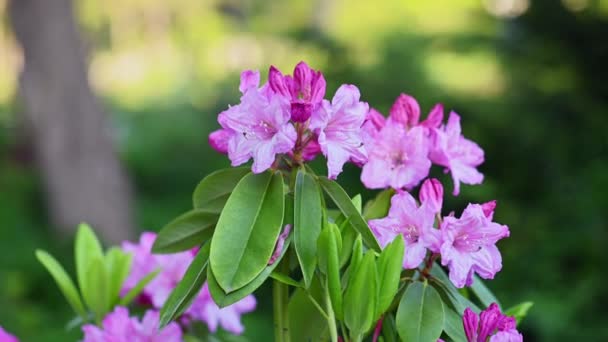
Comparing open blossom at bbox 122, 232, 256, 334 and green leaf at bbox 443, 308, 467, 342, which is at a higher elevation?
green leaf at bbox 443, 308, 467, 342

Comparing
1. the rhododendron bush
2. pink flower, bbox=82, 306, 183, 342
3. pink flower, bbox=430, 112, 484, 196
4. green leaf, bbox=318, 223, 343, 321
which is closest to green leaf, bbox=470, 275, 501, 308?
the rhododendron bush

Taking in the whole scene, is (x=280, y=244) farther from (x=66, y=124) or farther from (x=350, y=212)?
(x=66, y=124)

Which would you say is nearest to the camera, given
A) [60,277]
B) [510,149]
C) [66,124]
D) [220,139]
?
[220,139]

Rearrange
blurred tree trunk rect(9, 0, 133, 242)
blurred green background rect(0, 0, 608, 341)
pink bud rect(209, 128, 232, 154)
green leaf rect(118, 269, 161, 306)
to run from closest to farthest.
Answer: pink bud rect(209, 128, 232, 154)
green leaf rect(118, 269, 161, 306)
blurred green background rect(0, 0, 608, 341)
blurred tree trunk rect(9, 0, 133, 242)

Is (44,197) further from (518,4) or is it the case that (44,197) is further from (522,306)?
(522,306)

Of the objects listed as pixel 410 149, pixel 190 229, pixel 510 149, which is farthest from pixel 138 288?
pixel 510 149

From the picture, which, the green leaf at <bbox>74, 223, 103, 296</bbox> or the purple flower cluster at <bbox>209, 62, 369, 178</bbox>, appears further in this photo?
the green leaf at <bbox>74, 223, 103, 296</bbox>

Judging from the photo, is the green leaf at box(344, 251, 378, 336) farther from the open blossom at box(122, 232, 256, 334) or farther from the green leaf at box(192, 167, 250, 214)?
the open blossom at box(122, 232, 256, 334)
